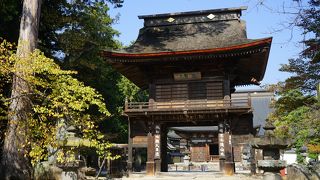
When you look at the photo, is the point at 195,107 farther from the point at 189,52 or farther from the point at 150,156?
the point at 150,156

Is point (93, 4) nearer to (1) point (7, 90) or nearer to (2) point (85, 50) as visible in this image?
(2) point (85, 50)

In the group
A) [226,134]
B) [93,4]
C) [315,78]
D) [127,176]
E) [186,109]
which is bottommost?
[127,176]

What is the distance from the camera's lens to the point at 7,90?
17328 mm

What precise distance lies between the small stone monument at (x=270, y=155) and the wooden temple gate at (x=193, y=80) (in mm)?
4351

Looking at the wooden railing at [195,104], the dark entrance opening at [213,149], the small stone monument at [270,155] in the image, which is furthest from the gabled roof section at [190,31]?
the dark entrance opening at [213,149]

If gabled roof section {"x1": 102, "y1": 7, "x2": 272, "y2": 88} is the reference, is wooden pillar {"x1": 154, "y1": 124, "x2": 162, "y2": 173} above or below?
below

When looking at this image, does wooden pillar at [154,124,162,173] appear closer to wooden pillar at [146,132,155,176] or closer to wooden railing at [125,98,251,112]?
wooden pillar at [146,132,155,176]

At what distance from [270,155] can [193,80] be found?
23.1ft

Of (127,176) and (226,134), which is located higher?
(226,134)

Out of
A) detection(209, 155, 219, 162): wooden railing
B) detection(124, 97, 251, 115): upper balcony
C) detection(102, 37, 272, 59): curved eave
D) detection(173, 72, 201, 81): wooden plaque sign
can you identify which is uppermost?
detection(102, 37, 272, 59): curved eave

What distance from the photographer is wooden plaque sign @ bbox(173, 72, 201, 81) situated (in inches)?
731

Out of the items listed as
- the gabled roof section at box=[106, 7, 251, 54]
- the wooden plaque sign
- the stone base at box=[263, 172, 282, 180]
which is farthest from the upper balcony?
the stone base at box=[263, 172, 282, 180]

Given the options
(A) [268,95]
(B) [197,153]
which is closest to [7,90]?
(B) [197,153]

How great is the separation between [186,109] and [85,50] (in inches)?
359
